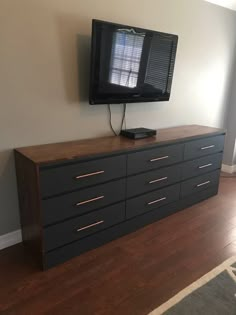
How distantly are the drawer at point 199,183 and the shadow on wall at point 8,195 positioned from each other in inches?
62.3

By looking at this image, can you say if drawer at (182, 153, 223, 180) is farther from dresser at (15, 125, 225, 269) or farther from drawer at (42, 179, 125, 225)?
drawer at (42, 179, 125, 225)

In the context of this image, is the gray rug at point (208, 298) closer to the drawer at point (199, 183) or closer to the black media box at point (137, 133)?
the drawer at point (199, 183)

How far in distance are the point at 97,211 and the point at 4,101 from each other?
105 cm

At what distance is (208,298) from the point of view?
5.37 ft

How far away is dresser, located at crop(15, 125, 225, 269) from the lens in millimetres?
1769

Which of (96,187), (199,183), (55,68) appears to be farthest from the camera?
(199,183)

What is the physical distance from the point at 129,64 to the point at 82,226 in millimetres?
1404

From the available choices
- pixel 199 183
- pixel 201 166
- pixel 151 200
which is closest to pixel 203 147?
pixel 201 166

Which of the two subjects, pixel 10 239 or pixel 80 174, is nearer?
pixel 80 174

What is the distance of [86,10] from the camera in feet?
6.98

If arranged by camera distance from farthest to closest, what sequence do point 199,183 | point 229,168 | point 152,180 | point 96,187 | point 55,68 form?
point 229,168 < point 199,183 < point 152,180 < point 55,68 < point 96,187

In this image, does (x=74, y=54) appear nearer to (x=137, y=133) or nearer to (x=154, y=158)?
(x=137, y=133)

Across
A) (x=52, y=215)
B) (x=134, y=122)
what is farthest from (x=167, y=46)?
(x=52, y=215)

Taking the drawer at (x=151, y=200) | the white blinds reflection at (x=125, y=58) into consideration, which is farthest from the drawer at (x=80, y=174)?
the white blinds reflection at (x=125, y=58)
